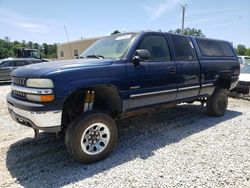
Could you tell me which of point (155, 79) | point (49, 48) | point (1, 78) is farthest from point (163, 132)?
point (49, 48)

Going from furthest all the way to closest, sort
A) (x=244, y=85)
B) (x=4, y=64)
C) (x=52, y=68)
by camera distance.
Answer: (x=4, y=64), (x=244, y=85), (x=52, y=68)

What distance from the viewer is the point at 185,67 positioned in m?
5.32

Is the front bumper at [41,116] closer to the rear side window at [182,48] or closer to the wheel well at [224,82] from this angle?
the rear side window at [182,48]

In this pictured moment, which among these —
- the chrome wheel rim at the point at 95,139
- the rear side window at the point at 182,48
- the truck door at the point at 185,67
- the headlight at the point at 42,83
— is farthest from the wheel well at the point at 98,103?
the rear side window at the point at 182,48

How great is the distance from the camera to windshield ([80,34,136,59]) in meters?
4.47

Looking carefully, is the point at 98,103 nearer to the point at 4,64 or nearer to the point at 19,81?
the point at 19,81

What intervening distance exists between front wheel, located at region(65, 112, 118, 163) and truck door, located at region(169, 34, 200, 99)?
1922 millimetres

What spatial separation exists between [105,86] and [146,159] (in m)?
1.34

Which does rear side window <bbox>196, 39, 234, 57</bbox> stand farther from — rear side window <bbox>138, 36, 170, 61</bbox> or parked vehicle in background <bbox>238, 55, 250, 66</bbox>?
parked vehicle in background <bbox>238, 55, 250, 66</bbox>

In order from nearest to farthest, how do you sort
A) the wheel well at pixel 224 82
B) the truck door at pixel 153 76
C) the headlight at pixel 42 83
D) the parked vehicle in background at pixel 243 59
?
the headlight at pixel 42 83 < the truck door at pixel 153 76 < the wheel well at pixel 224 82 < the parked vehicle in background at pixel 243 59

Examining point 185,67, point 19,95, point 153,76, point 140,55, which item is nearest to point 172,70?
point 185,67

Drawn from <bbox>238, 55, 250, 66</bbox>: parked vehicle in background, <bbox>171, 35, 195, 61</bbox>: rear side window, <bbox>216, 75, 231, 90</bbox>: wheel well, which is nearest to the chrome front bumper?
<bbox>171, 35, 195, 61</bbox>: rear side window

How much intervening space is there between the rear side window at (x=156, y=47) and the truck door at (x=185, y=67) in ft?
0.90

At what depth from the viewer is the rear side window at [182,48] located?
17.4 ft
